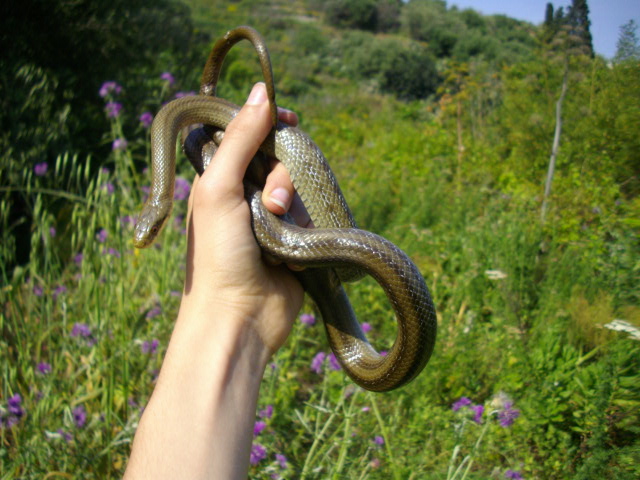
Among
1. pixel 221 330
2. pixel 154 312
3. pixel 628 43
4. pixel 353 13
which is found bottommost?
pixel 154 312

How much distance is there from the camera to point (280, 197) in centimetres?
229

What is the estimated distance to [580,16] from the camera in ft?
8.03

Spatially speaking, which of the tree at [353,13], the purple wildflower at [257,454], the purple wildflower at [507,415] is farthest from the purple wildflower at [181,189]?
the tree at [353,13]

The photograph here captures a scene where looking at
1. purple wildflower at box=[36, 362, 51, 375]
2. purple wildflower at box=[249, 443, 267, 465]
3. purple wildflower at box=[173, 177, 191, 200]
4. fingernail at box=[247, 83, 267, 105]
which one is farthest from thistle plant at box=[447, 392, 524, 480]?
purple wildflower at box=[173, 177, 191, 200]

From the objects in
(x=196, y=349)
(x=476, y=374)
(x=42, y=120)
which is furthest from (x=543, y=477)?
(x=42, y=120)

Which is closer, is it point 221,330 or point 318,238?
point 221,330

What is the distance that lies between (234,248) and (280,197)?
33 cm

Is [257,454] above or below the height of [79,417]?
above

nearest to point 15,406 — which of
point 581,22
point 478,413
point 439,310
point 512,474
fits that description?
point 478,413

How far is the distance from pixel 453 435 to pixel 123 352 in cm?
189

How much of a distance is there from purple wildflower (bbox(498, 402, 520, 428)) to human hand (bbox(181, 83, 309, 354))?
1.02 metres

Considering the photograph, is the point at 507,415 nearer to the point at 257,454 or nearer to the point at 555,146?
the point at 257,454

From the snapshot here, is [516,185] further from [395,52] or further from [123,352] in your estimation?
[395,52]

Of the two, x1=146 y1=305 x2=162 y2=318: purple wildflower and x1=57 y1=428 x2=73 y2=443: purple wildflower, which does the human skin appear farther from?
x1=146 y1=305 x2=162 y2=318: purple wildflower
